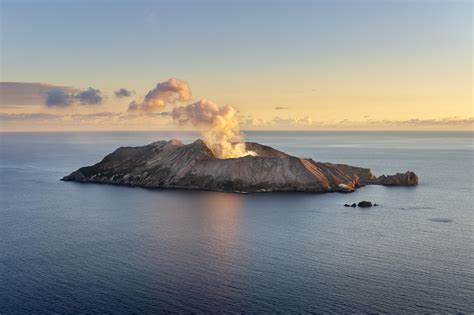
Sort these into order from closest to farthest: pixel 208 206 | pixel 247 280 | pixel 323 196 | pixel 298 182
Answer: pixel 247 280 → pixel 208 206 → pixel 323 196 → pixel 298 182

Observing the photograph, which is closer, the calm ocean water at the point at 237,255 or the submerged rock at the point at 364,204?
the calm ocean water at the point at 237,255

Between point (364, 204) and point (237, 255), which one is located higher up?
point (364, 204)

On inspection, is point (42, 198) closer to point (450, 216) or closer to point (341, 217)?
point (341, 217)

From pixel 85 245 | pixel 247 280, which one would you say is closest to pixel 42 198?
pixel 85 245

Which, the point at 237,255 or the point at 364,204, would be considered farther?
Result: the point at 364,204

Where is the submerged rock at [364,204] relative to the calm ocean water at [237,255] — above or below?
above

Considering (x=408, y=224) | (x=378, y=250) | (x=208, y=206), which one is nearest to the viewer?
(x=378, y=250)

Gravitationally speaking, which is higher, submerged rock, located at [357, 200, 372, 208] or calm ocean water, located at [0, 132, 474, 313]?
submerged rock, located at [357, 200, 372, 208]

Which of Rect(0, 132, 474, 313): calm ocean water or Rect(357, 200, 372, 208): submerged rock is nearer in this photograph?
Rect(0, 132, 474, 313): calm ocean water
